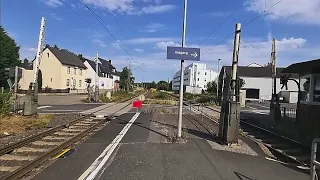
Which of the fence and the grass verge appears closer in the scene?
the grass verge

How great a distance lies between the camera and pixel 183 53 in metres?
12.8

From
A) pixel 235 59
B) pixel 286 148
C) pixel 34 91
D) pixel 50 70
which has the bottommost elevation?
pixel 286 148

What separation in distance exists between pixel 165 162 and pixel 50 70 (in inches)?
2763

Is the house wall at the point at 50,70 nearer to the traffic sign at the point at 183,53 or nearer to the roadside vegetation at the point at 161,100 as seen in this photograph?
the roadside vegetation at the point at 161,100

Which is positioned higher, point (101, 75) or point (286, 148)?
point (101, 75)

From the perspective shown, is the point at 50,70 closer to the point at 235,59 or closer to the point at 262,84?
the point at 262,84

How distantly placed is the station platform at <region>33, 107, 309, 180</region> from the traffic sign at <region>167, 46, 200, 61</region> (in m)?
3.05

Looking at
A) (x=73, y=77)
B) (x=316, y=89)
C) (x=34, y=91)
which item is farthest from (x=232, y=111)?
(x=73, y=77)

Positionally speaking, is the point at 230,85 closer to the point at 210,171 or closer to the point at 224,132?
the point at 224,132

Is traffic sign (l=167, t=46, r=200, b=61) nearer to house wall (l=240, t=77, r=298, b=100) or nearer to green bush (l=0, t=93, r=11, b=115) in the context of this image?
green bush (l=0, t=93, r=11, b=115)

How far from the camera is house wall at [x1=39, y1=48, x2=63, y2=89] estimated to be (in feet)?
244

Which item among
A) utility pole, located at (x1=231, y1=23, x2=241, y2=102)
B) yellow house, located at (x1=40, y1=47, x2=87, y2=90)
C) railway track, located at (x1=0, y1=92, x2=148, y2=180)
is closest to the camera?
railway track, located at (x1=0, y1=92, x2=148, y2=180)

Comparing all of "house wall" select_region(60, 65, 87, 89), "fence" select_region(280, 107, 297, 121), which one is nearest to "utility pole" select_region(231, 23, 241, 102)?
"fence" select_region(280, 107, 297, 121)

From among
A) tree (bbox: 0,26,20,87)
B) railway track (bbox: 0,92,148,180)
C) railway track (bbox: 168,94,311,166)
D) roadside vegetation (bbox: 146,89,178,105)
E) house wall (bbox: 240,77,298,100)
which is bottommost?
railway track (bbox: 168,94,311,166)
